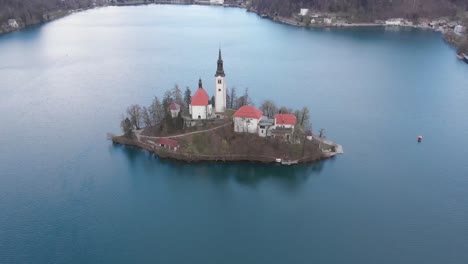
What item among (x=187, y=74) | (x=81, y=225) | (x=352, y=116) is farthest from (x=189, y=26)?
(x=81, y=225)

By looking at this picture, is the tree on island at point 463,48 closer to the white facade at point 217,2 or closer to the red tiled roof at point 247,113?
the red tiled roof at point 247,113

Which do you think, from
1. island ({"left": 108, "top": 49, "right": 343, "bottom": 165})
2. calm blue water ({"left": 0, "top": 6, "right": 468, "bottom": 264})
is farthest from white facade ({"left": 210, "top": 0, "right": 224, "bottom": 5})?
island ({"left": 108, "top": 49, "right": 343, "bottom": 165})

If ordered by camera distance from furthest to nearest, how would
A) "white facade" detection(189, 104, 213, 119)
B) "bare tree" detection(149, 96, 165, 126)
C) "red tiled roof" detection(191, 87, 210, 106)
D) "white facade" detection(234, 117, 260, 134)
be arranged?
"bare tree" detection(149, 96, 165, 126) → "white facade" detection(189, 104, 213, 119) → "red tiled roof" detection(191, 87, 210, 106) → "white facade" detection(234, 117, 260, 134)

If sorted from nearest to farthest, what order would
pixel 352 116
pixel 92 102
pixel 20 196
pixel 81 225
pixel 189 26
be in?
pixel 81 225, pixel 20 196, pixel 352 116, pixel 92 102, pixel 189 26

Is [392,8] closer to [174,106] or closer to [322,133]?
[322,133]

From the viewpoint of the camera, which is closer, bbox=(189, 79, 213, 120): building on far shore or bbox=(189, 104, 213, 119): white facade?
bbox=(189, 79, 213, 120): building on far shore

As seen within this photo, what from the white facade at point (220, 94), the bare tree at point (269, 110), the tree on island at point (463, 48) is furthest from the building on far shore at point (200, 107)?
the tree on island at point (463, 48)

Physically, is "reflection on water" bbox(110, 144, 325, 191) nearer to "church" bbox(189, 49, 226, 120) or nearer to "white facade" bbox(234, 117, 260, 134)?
"white facade" bbox(234, 117, 260, 134)

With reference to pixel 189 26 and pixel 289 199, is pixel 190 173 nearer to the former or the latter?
pixel 289 199
